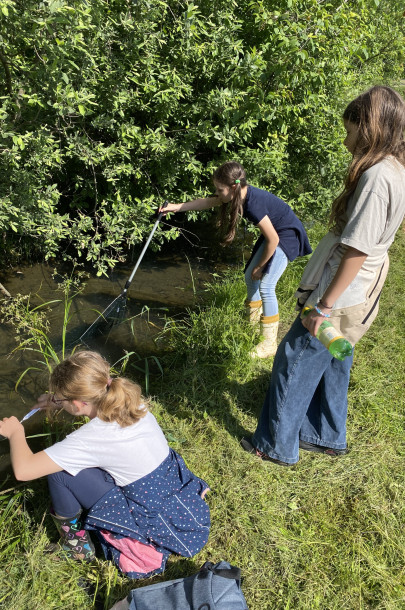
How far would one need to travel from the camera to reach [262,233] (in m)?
3.27

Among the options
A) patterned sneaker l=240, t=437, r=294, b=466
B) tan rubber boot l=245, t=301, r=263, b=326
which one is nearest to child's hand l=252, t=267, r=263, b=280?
tan rubber boot l=245, t=301, r=263, b=326

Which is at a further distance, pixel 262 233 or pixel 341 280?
pixel 262 233

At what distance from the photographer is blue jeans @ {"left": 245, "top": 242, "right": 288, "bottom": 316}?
11.3 ft

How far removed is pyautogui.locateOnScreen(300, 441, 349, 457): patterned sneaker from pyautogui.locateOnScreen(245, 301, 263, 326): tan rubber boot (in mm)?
1197

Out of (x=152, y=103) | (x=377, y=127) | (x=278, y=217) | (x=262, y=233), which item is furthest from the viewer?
(x=152, y=103)

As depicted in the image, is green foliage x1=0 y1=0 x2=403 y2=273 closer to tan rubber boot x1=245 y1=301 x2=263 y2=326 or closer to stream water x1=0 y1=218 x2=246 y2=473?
stream water x1=0 y1=218 x2=246 y2=473

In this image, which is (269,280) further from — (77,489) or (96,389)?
(77,489)

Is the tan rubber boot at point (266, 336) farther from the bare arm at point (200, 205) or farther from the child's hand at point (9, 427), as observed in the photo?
the child's hand at point (9, 427)

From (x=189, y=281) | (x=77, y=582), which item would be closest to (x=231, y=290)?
(x=189, y=281)

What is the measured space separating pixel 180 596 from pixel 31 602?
740 mm

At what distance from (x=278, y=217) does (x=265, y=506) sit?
1978 millimetres

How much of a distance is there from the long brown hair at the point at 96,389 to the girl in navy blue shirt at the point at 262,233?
1.67m

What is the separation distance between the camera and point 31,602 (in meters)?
1.96

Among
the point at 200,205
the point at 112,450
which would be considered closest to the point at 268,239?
the point at 200,205
